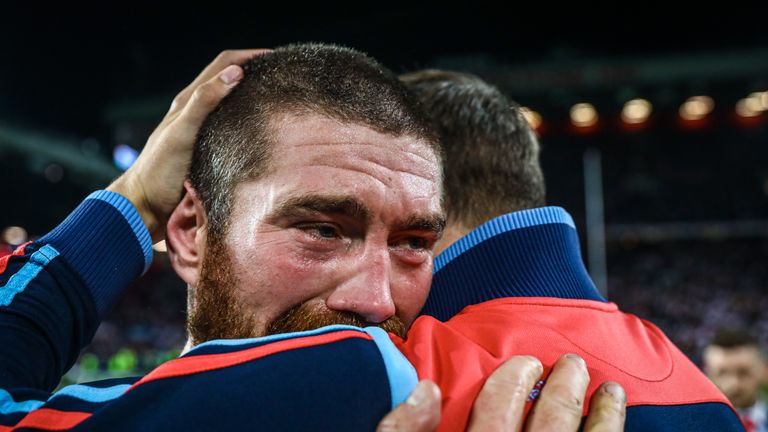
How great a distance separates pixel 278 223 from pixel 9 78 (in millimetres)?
7237

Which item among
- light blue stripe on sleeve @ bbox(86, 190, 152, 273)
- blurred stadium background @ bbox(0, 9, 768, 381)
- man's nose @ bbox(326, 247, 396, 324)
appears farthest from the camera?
blurred stadium background @ bbox(0, 9, 768, 381)

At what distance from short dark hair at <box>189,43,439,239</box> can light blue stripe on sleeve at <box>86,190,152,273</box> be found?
140 millimetres

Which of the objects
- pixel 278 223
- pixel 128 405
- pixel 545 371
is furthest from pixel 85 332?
pixel 545 371

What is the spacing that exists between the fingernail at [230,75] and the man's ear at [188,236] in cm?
23

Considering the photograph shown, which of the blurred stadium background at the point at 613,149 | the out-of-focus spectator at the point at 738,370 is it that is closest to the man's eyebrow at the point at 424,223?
the out-of-focus spectator at the point at 738,370

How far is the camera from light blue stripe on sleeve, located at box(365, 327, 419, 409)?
0.70 metres

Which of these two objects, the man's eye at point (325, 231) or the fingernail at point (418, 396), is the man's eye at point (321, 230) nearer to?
the man's eye at point (325, 231)

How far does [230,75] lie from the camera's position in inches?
55.6

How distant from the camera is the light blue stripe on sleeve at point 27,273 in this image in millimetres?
1100

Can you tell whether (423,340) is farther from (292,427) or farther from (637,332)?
(637,332)

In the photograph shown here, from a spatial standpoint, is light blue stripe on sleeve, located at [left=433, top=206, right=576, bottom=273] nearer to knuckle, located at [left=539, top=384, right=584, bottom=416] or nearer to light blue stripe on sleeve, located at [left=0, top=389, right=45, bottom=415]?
knuckle, located at [left=539, top=384, right=584, bottom=416]

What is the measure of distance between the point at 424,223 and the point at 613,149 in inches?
710

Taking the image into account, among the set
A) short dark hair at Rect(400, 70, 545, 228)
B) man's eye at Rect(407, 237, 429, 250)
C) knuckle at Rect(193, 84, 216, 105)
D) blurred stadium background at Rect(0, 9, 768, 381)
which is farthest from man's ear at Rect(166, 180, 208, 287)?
blurred stadium background at Rect(0, 9, 768, 381)

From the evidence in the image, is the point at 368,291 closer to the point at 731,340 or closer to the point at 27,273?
the point at 27,273
